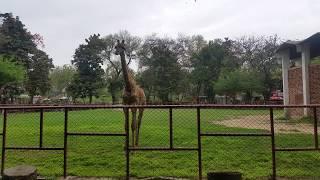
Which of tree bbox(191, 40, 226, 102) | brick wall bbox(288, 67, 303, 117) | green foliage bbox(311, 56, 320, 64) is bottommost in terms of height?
brick wall bbox(288, 67, 303, 117)

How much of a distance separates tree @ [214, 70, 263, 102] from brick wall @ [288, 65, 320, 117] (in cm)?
2254

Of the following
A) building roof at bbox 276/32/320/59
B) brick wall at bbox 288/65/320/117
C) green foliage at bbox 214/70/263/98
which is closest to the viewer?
building roof at bbox 276/32/320/59

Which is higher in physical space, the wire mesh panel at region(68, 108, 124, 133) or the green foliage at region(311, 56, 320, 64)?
the green foliage at region(311, 56, 320, 64)

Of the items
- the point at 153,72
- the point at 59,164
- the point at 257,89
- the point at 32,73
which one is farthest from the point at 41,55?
the point at 59,164

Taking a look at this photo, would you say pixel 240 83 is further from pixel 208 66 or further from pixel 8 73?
pixel 8 73

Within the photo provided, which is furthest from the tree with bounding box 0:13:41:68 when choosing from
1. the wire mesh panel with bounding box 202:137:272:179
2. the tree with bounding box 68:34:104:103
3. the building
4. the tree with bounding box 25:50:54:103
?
the wire mesh panel with bounding box 202:137:272:179

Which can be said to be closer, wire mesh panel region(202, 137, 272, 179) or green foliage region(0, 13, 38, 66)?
wire mesh panel region(202, 137, 272, 179)

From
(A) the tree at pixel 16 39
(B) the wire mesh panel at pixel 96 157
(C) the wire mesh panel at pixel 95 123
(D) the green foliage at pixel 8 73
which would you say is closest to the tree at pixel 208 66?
(A) the tree at pixel 16 39

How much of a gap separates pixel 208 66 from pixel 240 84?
1128 cm

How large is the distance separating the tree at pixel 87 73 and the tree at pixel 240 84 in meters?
16.0

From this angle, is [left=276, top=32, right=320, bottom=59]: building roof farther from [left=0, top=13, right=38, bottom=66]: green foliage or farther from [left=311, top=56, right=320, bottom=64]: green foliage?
[left=0, top=13, right=38, bottom=66]: green foliage

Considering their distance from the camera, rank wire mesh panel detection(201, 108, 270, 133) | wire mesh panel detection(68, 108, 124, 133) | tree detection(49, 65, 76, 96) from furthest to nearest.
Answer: tree detection(49, 65, 76, 96)
wire mesh panel detection(68, 108, 124, 133)
wire mesh panel detection(201, 108, 270, 133)

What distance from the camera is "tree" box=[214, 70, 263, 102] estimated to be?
48.0 m

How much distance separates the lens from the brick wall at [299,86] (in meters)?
21.7
